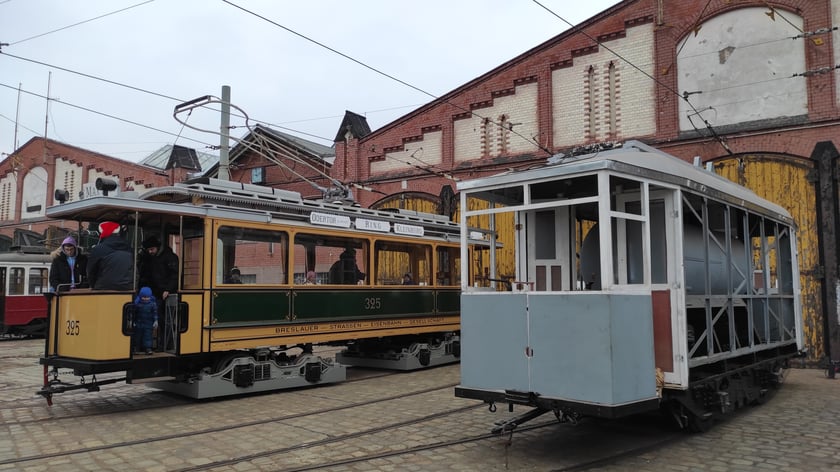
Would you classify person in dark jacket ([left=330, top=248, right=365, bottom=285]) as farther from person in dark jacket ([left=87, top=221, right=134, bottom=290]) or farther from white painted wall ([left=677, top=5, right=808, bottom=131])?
white painted wall ([left=677, top=5, right=808, bottom=131])

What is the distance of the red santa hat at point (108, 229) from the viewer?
8641 mm

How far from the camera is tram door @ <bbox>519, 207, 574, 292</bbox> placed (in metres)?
6.83

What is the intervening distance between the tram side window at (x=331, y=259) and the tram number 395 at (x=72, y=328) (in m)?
3.24

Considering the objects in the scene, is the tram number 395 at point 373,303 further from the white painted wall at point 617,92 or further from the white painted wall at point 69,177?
the white painted wall at point 69,177

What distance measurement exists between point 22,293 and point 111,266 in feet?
49.8

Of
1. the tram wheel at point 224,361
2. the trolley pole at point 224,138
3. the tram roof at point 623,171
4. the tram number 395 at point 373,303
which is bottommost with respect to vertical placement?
the tram wheel at point 224,361

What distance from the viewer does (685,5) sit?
14273mm

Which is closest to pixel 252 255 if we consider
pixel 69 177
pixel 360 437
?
pixel 360 437

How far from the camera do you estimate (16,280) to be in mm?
20219

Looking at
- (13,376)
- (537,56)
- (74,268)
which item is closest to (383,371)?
(74,268)

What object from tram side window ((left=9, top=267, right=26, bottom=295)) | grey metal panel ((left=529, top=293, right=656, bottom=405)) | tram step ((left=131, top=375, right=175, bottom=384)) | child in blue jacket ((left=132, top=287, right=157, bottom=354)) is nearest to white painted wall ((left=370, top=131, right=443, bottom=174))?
tram step ((left=131, top=375, right=175, bottom=384))

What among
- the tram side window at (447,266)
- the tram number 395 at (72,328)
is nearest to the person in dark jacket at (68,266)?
the tram number 395 at (72,328)

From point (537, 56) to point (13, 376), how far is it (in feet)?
45.7

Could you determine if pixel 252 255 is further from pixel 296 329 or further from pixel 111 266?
pixel 111 266
